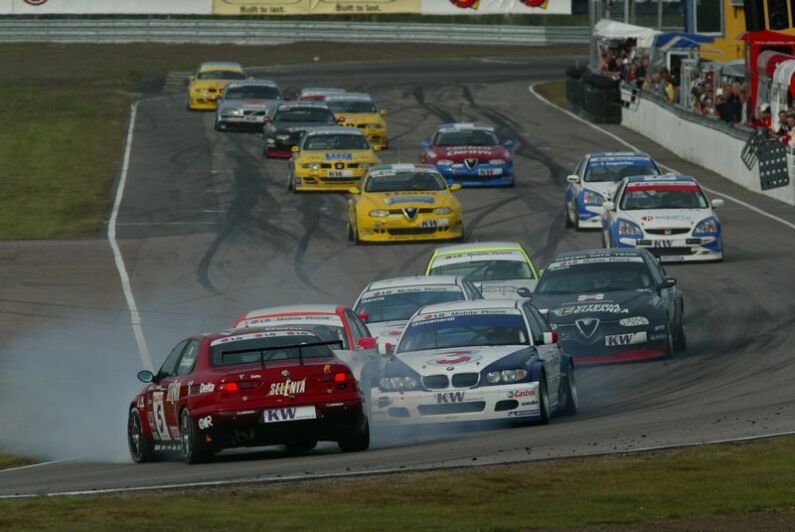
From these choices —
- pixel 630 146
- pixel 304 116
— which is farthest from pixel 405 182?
pixel 630 146

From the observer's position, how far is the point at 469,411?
50.5ft

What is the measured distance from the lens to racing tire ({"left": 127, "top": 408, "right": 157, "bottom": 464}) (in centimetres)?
1512

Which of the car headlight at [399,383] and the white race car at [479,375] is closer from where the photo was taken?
the white race car at [479,375]

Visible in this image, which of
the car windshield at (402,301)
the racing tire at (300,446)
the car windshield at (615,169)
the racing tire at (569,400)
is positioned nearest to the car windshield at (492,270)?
the car windshield at (402,301)

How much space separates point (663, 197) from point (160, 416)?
15.9 m

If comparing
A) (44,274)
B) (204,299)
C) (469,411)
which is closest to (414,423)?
(469,411)

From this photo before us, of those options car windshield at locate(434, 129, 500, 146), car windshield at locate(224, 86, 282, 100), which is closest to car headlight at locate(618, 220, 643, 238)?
car windshield at locate(434, 129, 500, 146)

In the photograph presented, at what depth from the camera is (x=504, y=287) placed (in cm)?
2242

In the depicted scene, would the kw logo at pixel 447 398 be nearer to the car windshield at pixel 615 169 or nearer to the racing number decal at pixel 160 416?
the racing number decal at pixel 160 416

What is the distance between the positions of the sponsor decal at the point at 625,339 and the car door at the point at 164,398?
623 centimetres

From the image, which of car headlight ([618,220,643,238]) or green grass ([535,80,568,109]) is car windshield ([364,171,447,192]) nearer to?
car headlight ([618,220,643,238])

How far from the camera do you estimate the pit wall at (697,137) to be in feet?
125

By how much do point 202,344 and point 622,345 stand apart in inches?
266

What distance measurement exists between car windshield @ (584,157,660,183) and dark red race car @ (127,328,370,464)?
1897cm
